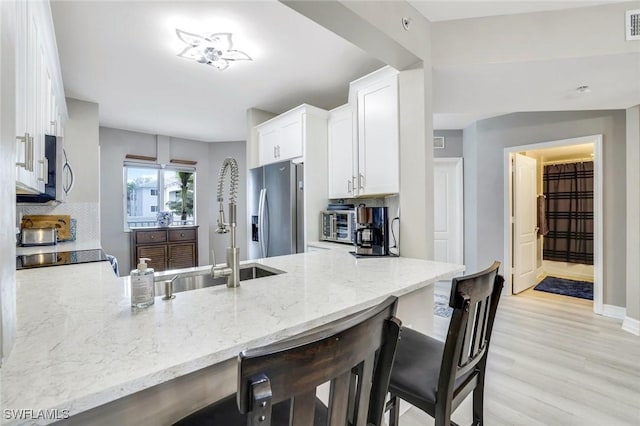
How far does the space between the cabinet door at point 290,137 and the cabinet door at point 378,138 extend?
88 cm

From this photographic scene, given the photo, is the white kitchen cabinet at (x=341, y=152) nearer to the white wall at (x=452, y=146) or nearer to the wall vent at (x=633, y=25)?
the wall vent at (x=633, y=25)

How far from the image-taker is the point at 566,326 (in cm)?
312

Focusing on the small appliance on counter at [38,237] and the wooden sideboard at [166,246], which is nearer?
the small appliance on counter at [38,237]

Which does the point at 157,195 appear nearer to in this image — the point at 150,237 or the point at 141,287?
the point at 150,237

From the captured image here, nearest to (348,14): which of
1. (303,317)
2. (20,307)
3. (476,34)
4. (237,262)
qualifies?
(476,34)

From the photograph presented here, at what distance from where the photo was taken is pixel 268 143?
148 inches

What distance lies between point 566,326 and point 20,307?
4320 mm

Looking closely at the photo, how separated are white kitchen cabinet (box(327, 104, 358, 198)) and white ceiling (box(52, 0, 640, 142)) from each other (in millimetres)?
400

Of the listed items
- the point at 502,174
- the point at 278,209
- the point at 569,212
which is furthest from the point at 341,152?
the point at 569,212

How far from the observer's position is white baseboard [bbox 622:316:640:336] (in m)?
2.95

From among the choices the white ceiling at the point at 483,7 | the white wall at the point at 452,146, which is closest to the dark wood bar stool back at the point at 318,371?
the white ceiling at the point at 483,7

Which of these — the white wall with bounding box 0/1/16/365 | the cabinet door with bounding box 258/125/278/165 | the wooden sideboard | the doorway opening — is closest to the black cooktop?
the white wall with bounding box 0/1/16/365

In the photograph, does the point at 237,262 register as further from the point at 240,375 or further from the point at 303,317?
the point at 240,375

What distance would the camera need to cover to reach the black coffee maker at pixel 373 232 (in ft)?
6.90
